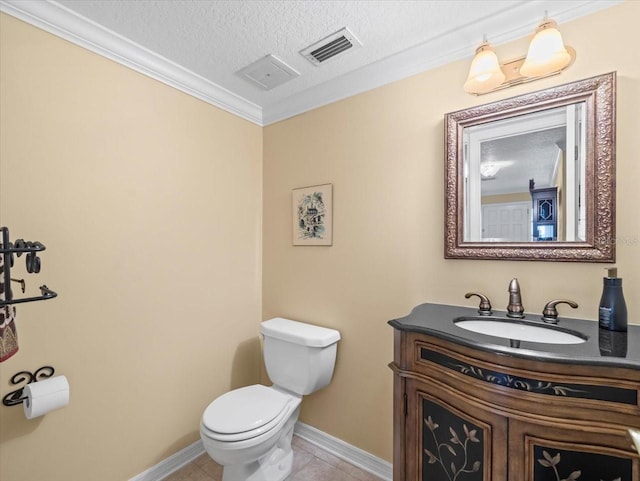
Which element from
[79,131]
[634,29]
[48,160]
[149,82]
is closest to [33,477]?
[48,160]

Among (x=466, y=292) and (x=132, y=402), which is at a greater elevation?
(x=466, y=292)

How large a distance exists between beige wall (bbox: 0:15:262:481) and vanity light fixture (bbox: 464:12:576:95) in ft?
5.10

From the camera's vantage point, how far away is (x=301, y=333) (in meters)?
1.83

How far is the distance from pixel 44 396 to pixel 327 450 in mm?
1542

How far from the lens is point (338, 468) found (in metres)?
1.79

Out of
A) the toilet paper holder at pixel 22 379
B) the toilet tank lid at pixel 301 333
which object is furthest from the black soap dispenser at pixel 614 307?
the toilet paper holder at pixel 22 379

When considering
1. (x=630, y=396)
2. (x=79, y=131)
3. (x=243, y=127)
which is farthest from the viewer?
(x=243, y=127)

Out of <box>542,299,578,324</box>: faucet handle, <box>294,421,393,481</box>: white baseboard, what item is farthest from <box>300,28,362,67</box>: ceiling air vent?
<box>294,421,393,481</box>: white baseboard

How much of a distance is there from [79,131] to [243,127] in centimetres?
103

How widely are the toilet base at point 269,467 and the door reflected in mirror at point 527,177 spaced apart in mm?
1534

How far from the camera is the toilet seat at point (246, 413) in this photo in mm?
1402

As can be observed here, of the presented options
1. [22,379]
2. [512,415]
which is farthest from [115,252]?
[512,415]

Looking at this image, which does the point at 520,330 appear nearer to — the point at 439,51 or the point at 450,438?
the point at 450,438

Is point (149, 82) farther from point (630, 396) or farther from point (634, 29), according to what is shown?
point (630, 396)
